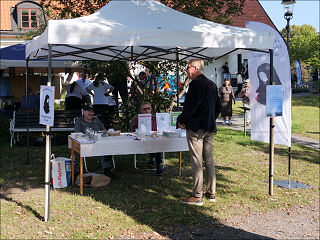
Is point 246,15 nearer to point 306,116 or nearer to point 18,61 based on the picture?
point 306,116

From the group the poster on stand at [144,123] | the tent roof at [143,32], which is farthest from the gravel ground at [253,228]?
the tent roof at [143,32]

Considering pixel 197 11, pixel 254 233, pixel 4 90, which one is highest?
pixel 197 11

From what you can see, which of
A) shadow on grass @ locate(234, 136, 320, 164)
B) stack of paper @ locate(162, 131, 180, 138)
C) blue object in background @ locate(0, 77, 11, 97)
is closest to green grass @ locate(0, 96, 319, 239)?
shadow on grass @ locate(234, 136, 320, 164)

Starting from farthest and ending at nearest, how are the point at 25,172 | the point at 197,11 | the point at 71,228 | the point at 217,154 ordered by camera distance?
1. the point at 197,11
2. the point at 217,154
3. the point at 25,172
4. the point at 71,228

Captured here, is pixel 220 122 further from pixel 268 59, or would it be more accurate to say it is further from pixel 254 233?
pixel 254 233

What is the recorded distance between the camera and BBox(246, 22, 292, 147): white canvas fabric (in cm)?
618

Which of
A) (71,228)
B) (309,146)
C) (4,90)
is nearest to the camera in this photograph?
(71,228)

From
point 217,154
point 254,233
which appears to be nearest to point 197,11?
point 217,154

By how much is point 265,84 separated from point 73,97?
6.73 meters

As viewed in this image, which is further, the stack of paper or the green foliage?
the green foliage

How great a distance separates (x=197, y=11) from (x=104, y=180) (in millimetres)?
5407

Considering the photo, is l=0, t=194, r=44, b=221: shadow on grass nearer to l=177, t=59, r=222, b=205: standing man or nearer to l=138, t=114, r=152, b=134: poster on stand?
l=177, t=59, r=222, b=205: standing man

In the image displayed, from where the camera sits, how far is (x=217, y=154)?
29.1 ft

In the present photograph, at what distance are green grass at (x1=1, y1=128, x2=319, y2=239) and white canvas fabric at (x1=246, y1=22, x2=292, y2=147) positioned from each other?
92 cm
